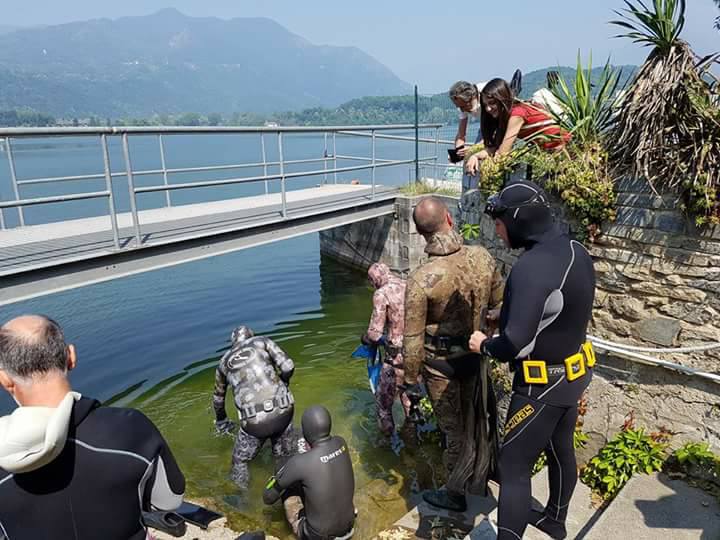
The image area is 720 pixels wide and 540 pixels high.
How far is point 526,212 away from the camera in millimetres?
2312

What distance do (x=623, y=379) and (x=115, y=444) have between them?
11.3 ft

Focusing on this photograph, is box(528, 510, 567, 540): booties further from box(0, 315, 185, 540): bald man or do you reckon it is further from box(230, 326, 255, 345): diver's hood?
box(230, 326, 255, 345): diver's hood

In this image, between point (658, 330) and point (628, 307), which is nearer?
point (658, 330)

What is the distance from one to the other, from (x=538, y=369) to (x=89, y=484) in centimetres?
196

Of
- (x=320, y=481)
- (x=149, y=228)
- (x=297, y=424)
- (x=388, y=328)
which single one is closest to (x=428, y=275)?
(x=320, y=481)

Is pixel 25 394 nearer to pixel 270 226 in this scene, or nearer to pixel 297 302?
pixel 270 226

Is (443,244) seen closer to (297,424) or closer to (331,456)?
(331,456)

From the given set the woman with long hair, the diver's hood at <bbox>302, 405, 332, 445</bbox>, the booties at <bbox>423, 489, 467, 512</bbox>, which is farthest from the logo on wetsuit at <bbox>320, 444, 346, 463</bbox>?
the woman with long hair

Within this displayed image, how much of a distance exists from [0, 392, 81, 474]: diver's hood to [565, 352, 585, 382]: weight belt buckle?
7.00 ft

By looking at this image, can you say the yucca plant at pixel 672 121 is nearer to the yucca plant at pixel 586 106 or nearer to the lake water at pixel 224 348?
the yucca plant at pixel 586 106

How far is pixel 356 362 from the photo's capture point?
23.9 ft

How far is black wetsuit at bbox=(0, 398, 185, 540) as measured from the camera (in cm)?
152

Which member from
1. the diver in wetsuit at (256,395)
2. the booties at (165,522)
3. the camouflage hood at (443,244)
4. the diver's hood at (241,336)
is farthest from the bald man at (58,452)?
the diver's hood at (241,336)

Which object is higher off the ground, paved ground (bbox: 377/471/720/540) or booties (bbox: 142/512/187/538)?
booties (bbox: 142/512/187/538)
